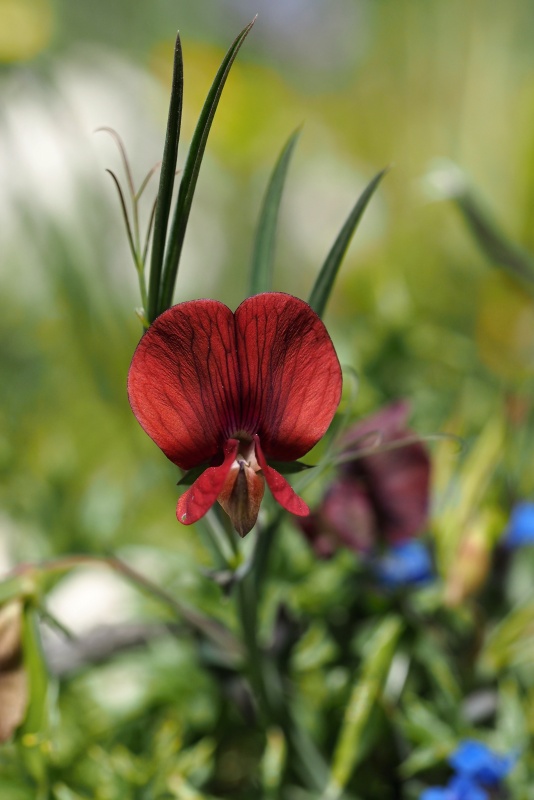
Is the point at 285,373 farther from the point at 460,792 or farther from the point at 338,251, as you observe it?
the point at 460,792

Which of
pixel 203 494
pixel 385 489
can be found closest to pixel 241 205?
pixel 385 489

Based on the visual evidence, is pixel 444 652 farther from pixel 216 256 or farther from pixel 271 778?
pixel 216 256

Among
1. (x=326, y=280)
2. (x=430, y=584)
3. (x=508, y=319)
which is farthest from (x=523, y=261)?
(x=326, y=280)

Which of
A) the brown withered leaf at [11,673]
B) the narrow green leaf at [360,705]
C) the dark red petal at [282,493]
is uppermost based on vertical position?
the dark red petal at [282,493]

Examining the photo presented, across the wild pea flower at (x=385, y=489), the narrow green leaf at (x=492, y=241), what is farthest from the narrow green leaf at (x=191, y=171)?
the narrow green leaf at (x=492, y=241)

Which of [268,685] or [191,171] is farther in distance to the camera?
[268,685]

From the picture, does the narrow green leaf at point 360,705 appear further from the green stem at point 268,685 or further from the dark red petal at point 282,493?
the dark red petal at point 282,493

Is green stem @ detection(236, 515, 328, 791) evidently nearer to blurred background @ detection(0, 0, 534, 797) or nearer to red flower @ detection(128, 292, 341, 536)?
red flower @ detection(128, 292, 341, 536)
